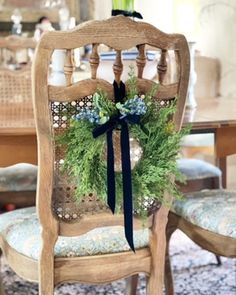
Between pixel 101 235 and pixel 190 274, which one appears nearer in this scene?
pixel 101 235

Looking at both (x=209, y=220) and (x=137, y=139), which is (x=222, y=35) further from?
(x=137, y=139)

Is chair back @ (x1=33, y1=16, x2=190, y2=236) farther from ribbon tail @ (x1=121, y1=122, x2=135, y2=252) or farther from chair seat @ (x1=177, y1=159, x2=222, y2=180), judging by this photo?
chair seat @ (x1=177, y1=159, x2=222, y2=180)

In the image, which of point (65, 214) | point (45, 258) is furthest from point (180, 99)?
point (45, 258)

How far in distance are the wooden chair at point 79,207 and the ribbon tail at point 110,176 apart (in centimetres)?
7

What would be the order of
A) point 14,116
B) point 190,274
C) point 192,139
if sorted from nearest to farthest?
point 14,116 → point 190,274 → point 192,139

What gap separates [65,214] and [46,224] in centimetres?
5

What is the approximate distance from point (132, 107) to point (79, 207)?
0.96 ft

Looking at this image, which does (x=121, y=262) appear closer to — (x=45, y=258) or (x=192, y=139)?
(x=45, y=258)

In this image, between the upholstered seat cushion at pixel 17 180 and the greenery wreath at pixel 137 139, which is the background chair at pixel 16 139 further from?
the greenery wreath at pixel 137 139

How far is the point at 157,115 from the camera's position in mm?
1229

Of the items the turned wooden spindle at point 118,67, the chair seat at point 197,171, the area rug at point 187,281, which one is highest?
the turned wooden spindle at point 118,67

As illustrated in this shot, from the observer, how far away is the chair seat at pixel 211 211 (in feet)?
4.74

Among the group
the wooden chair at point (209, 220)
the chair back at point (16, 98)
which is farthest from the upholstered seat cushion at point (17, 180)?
the wooden chair at point (209, 220)

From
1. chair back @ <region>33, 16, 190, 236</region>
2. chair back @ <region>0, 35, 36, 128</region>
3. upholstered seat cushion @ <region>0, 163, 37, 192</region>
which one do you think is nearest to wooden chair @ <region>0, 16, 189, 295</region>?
chair back @ <region>33, 16, 190, 236</region>
